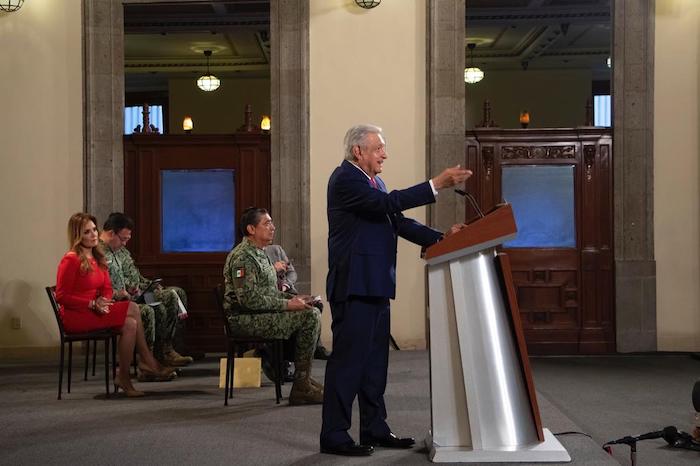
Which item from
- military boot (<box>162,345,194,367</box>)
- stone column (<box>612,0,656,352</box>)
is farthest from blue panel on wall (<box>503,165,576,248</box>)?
military boot (<box>162,345,194,367</box>)

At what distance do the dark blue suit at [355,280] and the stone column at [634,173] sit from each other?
492cm

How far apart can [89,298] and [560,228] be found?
4491 mm

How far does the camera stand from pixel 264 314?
6660 mm

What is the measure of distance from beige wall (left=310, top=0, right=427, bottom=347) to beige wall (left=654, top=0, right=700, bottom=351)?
2125 millimetres

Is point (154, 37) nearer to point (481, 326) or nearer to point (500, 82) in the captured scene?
point (500, 82)

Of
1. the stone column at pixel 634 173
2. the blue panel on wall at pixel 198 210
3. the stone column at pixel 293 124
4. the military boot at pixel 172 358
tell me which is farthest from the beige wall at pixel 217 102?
the military boot at pixel 172 358

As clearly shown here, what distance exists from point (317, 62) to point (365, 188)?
473 cm

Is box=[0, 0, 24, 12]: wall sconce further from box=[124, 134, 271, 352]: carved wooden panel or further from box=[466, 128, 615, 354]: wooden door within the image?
box=[466, 128, 615, 354]: wooden door

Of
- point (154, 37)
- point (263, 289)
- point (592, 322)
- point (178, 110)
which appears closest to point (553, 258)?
point (592, 322)

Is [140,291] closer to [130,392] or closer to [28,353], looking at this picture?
[130,392]

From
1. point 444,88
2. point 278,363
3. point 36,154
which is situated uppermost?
point 444,88

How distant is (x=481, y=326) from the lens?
188 inches

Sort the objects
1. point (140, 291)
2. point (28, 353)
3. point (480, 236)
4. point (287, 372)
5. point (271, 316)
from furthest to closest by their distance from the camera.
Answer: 1. point (28, 353)
2. point (140, 291)
3. point (287, 372)
4. point (271, 316)
5. point (480, 236)

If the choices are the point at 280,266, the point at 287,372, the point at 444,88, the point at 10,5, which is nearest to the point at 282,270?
the point at 280,266
